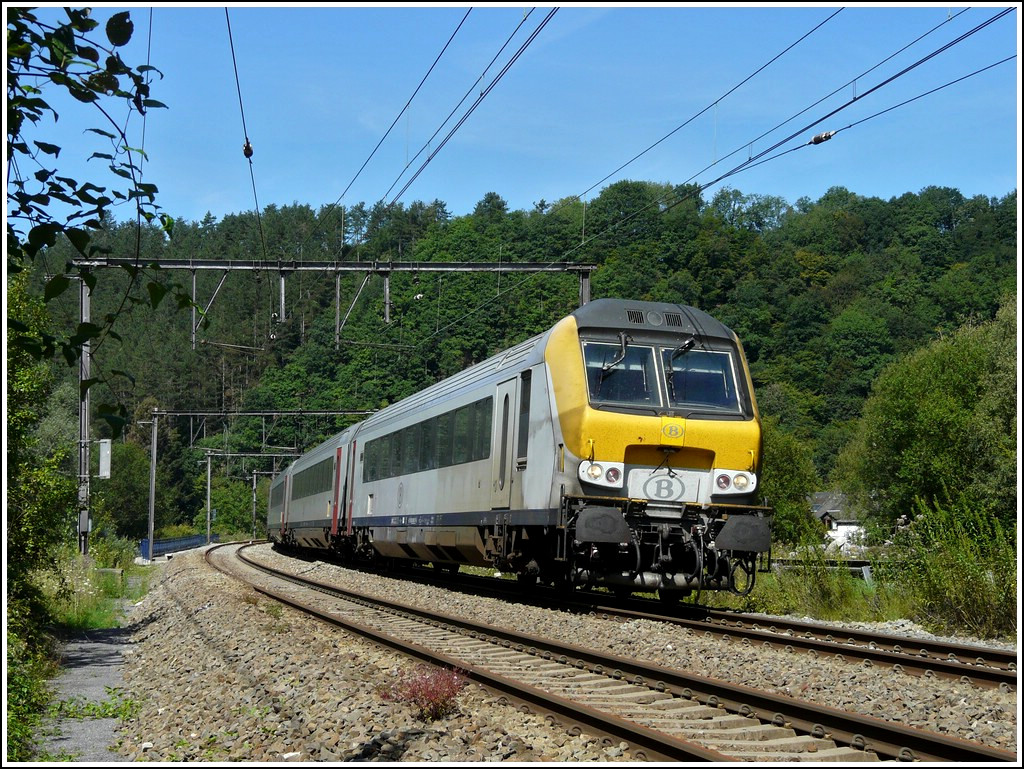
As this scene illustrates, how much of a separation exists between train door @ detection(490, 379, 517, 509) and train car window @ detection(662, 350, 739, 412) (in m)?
2.44

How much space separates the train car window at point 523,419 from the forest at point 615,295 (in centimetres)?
790

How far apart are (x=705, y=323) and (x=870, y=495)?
5131 cm

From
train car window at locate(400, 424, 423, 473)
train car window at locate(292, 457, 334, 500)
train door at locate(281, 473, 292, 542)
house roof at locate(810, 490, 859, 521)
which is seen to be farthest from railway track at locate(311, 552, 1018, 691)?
house roof at locate(810, 490, 859, 521)

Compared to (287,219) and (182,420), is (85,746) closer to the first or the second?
(287,219)

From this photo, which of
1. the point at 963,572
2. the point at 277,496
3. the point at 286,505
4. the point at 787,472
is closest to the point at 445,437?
the point at 963,572

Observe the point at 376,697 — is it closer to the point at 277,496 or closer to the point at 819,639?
the point at 819,639

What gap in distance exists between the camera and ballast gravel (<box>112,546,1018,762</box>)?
6.49 meters

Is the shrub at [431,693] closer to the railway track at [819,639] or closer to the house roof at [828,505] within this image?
the railway track at [819,639]

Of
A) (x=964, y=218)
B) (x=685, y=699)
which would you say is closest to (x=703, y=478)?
(x=685, y=699)

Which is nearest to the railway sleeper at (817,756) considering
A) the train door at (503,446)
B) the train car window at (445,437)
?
the train door at (503,446)

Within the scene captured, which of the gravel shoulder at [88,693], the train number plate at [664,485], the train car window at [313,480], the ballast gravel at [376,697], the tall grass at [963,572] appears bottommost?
the gravel shoulder at [88,693]

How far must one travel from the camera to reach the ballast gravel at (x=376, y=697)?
6.49m

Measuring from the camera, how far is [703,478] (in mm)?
13070

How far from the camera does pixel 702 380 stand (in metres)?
13.6
